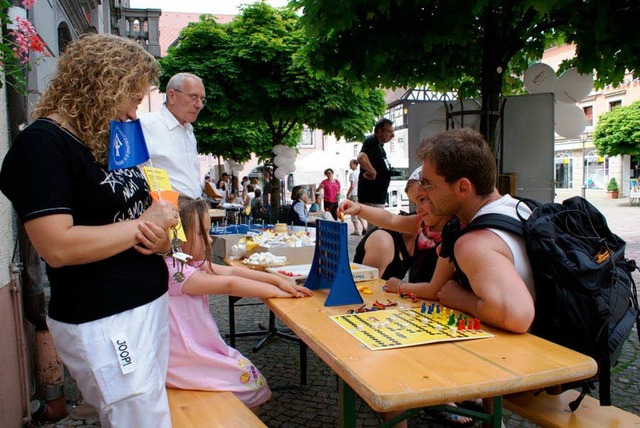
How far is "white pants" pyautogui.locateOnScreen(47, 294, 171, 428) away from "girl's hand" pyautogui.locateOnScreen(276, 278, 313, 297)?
0.89 m

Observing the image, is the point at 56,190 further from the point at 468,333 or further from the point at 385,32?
the point at 385,32

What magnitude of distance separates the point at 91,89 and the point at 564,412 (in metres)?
1.98

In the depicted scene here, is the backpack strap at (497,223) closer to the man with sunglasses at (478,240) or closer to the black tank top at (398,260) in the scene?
the man with sunglasses at (478,240)

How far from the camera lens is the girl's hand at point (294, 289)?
7.84ft

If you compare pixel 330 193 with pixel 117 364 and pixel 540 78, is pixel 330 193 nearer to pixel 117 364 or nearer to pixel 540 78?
pixel 540 78

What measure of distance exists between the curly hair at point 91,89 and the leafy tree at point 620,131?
2900 centimetres

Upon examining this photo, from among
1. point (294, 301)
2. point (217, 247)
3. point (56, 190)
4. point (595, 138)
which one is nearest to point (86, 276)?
point (56, 190)

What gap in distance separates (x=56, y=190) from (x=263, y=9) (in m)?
12.2

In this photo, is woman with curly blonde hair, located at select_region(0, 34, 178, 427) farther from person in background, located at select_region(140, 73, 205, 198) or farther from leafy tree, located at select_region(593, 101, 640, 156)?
leafy tree, located at select_region(593, 101, 640, 156)

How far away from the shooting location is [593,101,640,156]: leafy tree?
25797mm

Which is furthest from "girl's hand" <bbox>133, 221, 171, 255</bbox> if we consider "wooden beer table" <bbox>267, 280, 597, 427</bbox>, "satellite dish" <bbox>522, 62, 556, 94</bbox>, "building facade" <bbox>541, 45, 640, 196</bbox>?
"building facade" <bbox>541, 45, 640, 196</bbox>

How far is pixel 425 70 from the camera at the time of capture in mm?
5785

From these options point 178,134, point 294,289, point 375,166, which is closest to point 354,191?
point 375,166

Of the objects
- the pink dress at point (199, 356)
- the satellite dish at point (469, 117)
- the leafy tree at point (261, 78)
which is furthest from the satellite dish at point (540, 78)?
the pink dress at point (199, 356)
